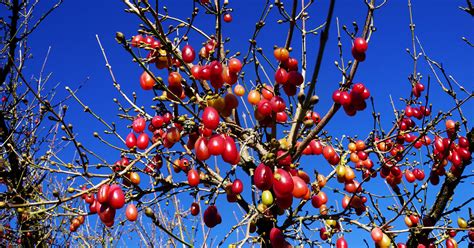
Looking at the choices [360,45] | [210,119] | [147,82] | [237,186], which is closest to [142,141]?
[147,82]

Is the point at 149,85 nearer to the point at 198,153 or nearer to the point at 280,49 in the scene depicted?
the point at 198,153

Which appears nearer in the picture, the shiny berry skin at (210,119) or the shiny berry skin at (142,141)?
the shiny berry skin at (210,119)

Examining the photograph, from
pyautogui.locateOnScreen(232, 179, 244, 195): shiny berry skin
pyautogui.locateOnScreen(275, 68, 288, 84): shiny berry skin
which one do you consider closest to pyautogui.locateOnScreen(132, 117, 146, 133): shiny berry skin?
pyautogui.locateOnScreen(232, 179, 244, 195): shiny berry skin

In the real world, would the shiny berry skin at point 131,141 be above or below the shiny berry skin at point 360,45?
below

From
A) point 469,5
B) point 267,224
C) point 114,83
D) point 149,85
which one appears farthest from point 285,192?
point 469,5

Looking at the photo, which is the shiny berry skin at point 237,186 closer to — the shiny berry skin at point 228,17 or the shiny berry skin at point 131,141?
the shiny berry skin at point 131,141

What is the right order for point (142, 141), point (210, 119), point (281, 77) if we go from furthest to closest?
1. point (142, 141)
2. point (281, 77)
3. point (210, 119)

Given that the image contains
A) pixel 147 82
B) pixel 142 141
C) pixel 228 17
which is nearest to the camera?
pixel 147 82

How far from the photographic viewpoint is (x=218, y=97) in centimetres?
270

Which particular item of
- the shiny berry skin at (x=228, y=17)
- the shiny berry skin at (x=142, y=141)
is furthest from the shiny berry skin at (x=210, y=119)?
the shiny berry skin at (x=228, y=17)

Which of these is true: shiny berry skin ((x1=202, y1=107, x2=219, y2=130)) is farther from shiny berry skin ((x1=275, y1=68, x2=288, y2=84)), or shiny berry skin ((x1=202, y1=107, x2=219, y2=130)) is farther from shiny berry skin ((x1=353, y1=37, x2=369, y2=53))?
shiny berry skin ((x1=353, y1=37, x2=369, y2=53))

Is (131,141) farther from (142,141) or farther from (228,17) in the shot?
(228,17)

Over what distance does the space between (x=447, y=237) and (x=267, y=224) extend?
6.16 feet

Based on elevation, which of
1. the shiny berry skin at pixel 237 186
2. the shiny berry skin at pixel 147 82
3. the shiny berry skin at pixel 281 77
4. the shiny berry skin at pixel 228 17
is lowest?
the shiny berry skin at pixel 237 186
